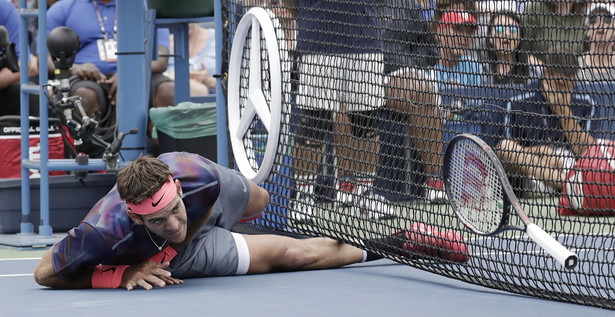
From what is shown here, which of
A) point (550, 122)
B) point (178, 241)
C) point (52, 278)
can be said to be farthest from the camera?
point (550, 122)

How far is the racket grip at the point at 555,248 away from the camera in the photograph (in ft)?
11.0

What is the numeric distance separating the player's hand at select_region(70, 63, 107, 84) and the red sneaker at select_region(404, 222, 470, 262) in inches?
173

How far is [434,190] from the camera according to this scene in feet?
15.5

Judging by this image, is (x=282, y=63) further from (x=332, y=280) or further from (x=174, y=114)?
(x=174, y=114)

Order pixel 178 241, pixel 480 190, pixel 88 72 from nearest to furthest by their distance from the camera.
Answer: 1. pixel 480 190
2. pixel 178 241
3. pixel 88 72

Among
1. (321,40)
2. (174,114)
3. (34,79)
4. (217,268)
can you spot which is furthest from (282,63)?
(34,79)

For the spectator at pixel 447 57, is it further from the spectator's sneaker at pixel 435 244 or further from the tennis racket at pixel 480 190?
the tennis racket at pixel 480 190

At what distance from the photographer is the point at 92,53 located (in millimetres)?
8906

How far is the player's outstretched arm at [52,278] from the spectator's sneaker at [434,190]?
5.25 feet

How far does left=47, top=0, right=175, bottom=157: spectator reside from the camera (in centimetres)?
849

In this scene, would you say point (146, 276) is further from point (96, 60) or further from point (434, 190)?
point (96, 60)

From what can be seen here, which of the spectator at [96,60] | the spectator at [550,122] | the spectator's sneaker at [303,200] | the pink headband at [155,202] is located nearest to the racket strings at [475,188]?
the spectator at [550,122]

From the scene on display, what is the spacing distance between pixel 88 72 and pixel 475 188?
17.3 ft

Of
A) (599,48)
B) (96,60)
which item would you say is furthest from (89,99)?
(599,48)
